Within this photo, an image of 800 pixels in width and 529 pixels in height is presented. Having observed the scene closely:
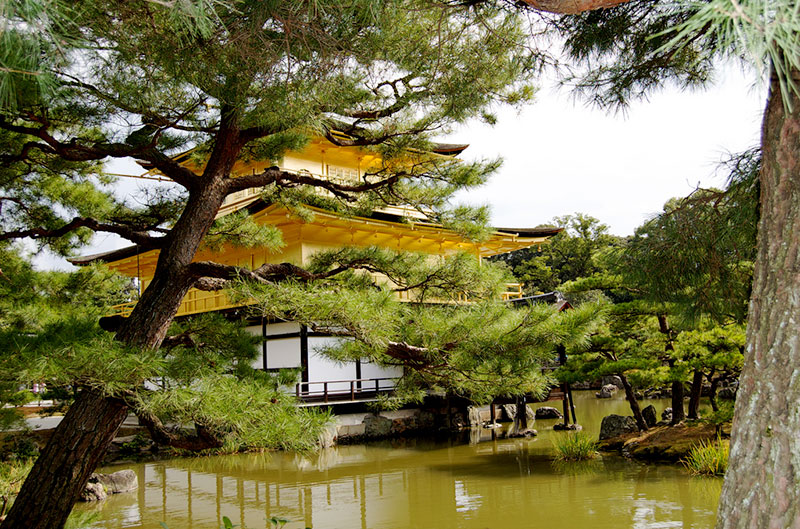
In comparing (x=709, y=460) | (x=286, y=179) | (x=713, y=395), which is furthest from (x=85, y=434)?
(x=713, y=395)

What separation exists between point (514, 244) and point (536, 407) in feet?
18.0

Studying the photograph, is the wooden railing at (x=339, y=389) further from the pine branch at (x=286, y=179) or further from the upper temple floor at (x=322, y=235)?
the pine branch at (x=286, y=179)

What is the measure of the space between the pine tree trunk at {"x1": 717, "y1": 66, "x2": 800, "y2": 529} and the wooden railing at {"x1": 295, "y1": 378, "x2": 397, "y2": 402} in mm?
9536

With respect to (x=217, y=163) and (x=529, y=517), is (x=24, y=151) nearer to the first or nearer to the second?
(x=217, y=163)

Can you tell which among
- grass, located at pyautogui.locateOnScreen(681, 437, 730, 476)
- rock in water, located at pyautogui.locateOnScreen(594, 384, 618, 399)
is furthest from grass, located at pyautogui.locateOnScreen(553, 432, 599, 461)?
rock in water, located at pyautogui.locateOnScreen(594, 384, 618, 399)

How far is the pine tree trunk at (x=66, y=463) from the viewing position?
316cm

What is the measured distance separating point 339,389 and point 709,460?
6972 mm

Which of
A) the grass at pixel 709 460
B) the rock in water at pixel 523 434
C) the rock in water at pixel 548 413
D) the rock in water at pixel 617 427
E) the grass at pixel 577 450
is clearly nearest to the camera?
the grass at pixel 709 460

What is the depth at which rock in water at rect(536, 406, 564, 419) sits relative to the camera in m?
15.5

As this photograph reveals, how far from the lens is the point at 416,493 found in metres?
7.39

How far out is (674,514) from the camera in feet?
18.8

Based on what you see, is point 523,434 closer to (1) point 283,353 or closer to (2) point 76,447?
(1) point 283,353

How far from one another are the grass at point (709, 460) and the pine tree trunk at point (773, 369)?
6.27 meters

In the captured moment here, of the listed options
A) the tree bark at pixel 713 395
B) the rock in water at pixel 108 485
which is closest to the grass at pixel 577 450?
the tree bark at pixel 713 395
